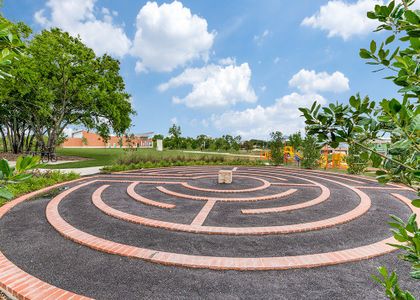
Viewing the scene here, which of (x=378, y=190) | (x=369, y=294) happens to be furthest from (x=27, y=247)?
(x=378, y=190)

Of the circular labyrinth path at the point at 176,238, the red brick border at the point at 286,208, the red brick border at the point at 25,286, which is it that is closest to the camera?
the red brick border at the point at 25,286

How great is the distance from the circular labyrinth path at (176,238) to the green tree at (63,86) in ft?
57.0

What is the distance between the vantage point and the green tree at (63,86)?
73.5ft

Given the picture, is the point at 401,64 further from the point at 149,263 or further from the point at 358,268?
the point at 149,263

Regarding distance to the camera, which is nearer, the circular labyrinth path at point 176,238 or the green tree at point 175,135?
the circular labyrinth path at point 176,238

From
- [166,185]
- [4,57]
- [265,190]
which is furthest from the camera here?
[166,185]

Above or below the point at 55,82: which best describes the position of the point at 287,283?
below

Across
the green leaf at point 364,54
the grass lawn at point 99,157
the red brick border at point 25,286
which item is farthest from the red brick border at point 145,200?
the grass lawn at point 99,157

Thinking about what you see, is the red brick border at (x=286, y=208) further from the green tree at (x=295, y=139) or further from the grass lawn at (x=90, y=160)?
the green tree at (x=295, y=139)

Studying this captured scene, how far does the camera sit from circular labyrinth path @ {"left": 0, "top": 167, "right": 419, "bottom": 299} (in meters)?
4.09

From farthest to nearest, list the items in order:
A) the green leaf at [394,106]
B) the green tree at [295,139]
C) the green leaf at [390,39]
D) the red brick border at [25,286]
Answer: the green tree at [295,139], the red brick border at [25,286], the green leaf at [390,39], the green leaf at [394,106]

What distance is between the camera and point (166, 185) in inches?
464

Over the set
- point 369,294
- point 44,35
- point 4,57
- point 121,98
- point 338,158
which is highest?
point 44,35

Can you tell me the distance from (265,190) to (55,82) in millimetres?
24152
